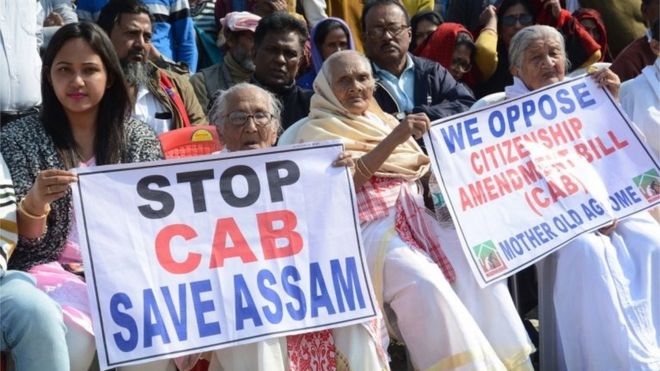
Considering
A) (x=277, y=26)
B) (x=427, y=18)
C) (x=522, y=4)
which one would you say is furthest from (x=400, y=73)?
(x=522, y=4)

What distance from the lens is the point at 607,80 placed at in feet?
20.0

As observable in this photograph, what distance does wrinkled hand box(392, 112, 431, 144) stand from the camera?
5371 mm

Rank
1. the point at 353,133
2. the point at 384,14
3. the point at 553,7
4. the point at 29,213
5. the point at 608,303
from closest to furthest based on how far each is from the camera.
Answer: the point at 29,213, the point at 608,303, the point at 353,133, the point at 384,14, the point at 553,7

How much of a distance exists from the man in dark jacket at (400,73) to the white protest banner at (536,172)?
98cm

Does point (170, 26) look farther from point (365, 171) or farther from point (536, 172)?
point (536, 172)

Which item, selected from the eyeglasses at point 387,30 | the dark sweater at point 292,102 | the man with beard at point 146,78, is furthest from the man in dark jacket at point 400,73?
the man with beard at point 146,78

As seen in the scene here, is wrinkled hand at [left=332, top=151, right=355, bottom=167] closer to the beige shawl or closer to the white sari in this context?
the beige shawl

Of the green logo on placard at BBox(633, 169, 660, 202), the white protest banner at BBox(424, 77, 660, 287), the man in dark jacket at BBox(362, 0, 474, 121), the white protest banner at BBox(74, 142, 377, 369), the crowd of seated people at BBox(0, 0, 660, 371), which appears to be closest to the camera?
the white protest banner at BBox(74, 142, 377, 369)

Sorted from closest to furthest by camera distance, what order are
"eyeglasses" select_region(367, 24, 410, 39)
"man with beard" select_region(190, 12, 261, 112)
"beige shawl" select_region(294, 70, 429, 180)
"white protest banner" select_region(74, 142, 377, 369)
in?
1. "white protest banner" select_region(74, 142, 377, 369)
2. "beige shawl" select_region(294, 70, 429, 180)
3. "eyeglasses" select_region(367, 24, 410, 39)
4. "man with beard" select_region(190, 12, 261, 112)

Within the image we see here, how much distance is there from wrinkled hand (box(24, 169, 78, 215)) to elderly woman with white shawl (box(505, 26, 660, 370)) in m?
2.52

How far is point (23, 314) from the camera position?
452 cm

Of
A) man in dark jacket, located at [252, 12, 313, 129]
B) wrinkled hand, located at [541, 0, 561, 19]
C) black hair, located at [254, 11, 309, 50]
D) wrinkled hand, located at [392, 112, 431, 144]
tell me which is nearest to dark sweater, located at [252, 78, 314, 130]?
man in dark jacket, located at [252, 12, 313, 129]

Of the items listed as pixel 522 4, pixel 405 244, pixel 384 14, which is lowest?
pixel 405 244

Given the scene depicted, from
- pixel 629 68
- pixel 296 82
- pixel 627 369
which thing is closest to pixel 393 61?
pixel 296 82
